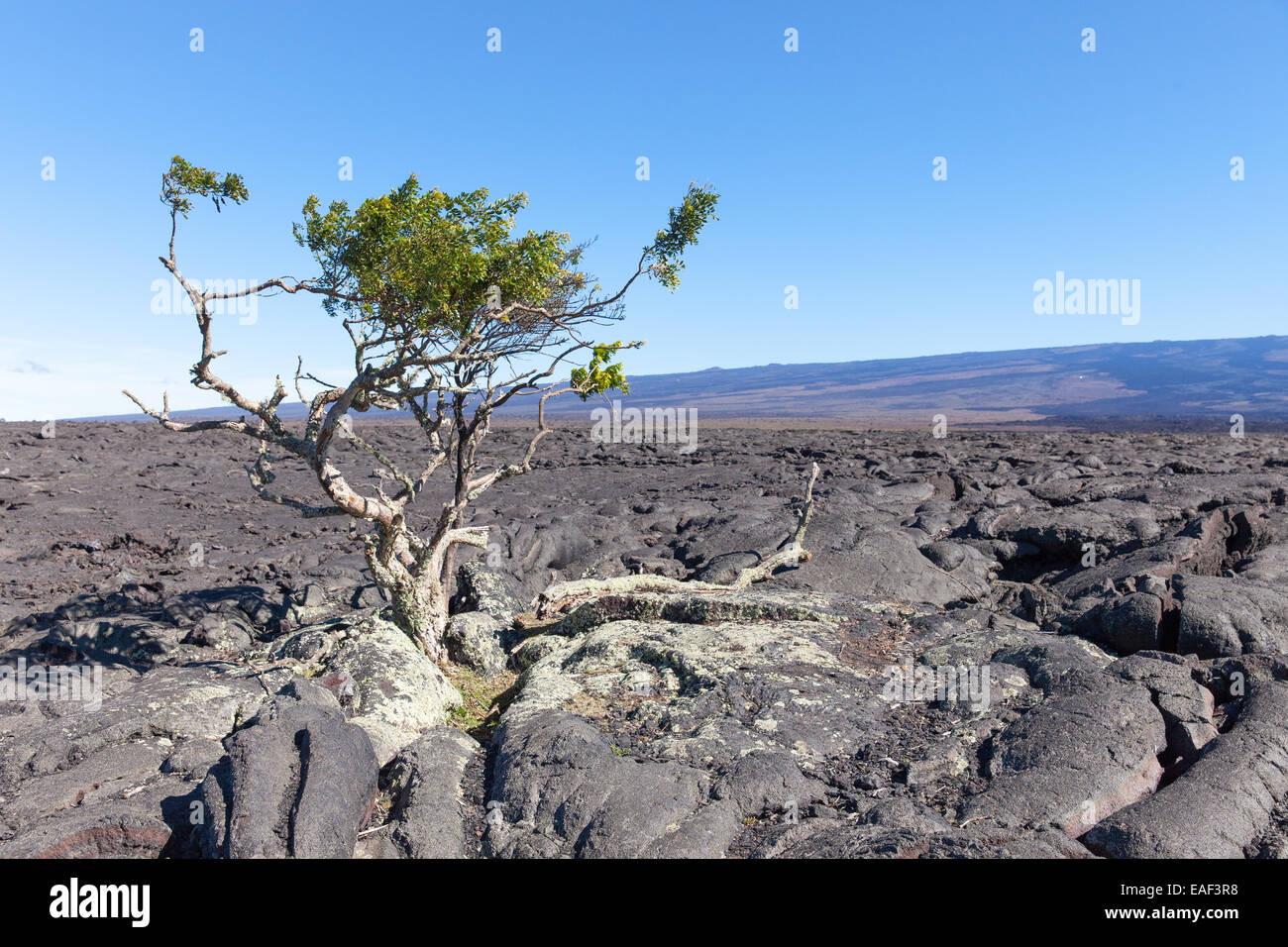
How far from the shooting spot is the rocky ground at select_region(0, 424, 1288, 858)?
5.70 meters

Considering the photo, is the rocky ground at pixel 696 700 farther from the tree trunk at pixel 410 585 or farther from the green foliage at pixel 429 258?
the green foliage at pixel 429 258

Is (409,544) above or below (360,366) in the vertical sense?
below

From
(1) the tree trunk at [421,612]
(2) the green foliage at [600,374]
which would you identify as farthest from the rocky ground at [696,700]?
(2) the green foliage at [600,374]

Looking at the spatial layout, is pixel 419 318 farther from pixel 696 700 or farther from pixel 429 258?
pixel 696 700

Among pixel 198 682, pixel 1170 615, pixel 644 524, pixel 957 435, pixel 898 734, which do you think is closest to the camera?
pixel 898 734

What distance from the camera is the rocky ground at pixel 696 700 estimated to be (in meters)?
5.70

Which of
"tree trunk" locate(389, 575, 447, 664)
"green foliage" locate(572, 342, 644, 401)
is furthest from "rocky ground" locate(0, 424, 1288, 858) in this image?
"green foliage" locate(572, 342, 644, 401)

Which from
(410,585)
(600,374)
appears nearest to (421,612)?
(410,585)

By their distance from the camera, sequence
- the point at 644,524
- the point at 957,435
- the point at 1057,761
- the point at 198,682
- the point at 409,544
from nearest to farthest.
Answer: the point at 1057,761 → the point at 198,682 → the point at 409,544 → the point at 644,524 → the point at 957,435
